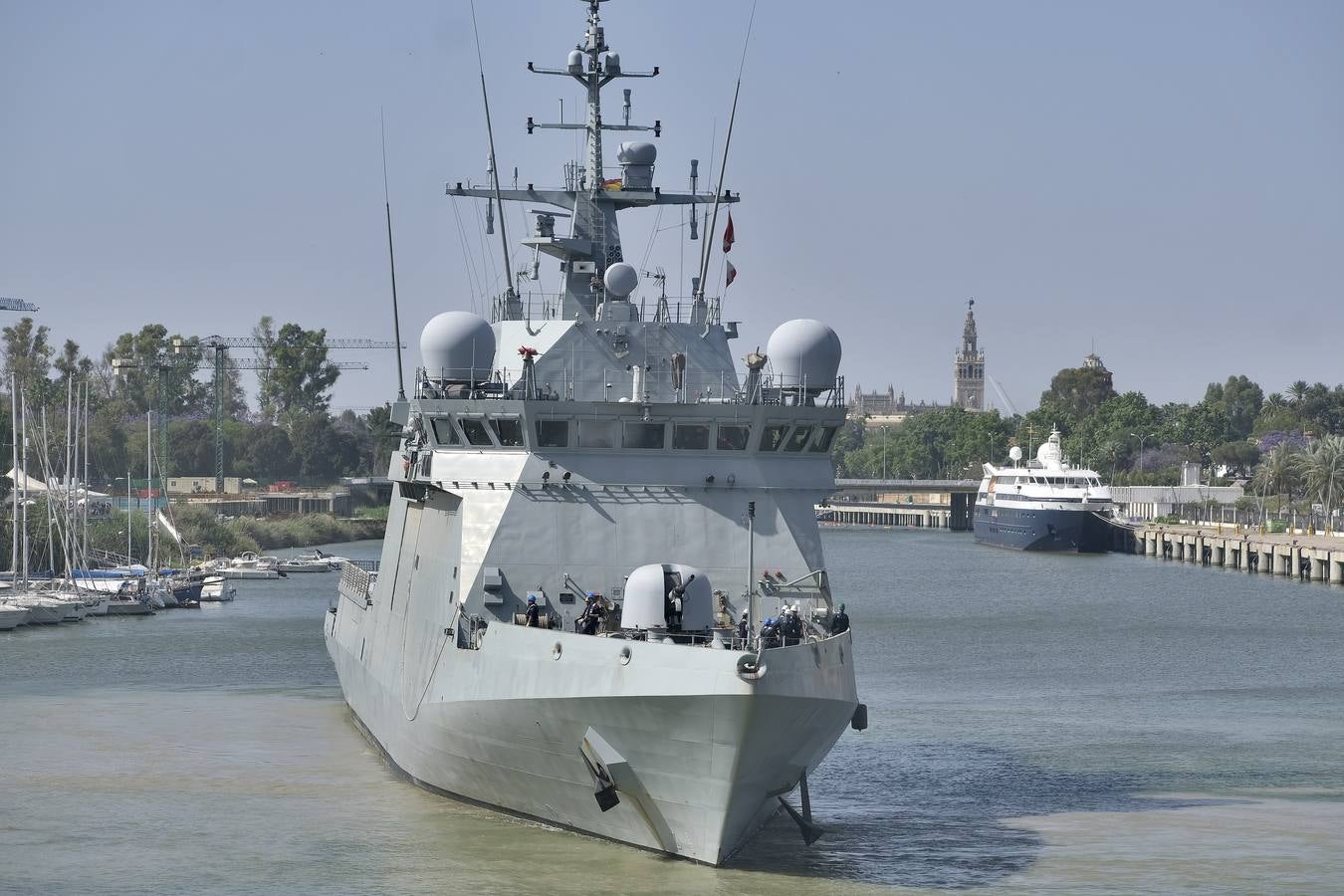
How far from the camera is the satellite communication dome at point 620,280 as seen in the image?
2852cm

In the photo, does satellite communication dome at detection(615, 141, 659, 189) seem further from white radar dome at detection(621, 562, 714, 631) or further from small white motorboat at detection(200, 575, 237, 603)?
small white motorboat at detection(200, 575, 237, 603)

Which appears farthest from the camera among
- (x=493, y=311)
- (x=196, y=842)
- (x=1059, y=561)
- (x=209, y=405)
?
(x=209, y=405)

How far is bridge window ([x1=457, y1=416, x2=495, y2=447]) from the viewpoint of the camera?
2656cm

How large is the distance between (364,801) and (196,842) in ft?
11.2

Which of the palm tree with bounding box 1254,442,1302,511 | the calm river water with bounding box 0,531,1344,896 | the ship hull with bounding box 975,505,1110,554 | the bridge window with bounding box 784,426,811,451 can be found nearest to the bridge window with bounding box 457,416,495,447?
the bridge window with bounding box 784,426,811,451

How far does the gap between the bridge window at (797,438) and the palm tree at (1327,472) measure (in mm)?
88297

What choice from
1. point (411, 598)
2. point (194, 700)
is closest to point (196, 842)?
point (411, 598)

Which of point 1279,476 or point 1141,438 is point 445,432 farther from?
point 1141,438

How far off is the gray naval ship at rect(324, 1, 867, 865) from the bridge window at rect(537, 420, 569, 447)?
4 centimetres

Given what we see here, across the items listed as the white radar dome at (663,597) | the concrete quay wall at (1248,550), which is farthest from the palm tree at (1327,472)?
the white radar dome at (663,597)

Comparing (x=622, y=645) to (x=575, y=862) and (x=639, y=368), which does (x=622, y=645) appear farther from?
(x=639, y=368)

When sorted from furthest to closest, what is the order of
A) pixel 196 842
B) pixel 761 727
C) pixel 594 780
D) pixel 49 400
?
pixel 49 400 → pixel 196 842 → pixel 594 780 → pixel 761 727

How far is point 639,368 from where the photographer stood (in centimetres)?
2686

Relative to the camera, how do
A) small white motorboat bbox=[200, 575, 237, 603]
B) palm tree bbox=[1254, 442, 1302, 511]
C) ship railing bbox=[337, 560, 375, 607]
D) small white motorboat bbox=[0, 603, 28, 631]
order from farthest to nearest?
1. palm tree bbox=[1254, 442, 1302, 511]
2. small white motorboat bbox=[200, 575, 237, 603]
3. small white motorboat bbox=[0, 603, 28, 631]
4. ship railing bbox=[337, 560, 375, 607]
